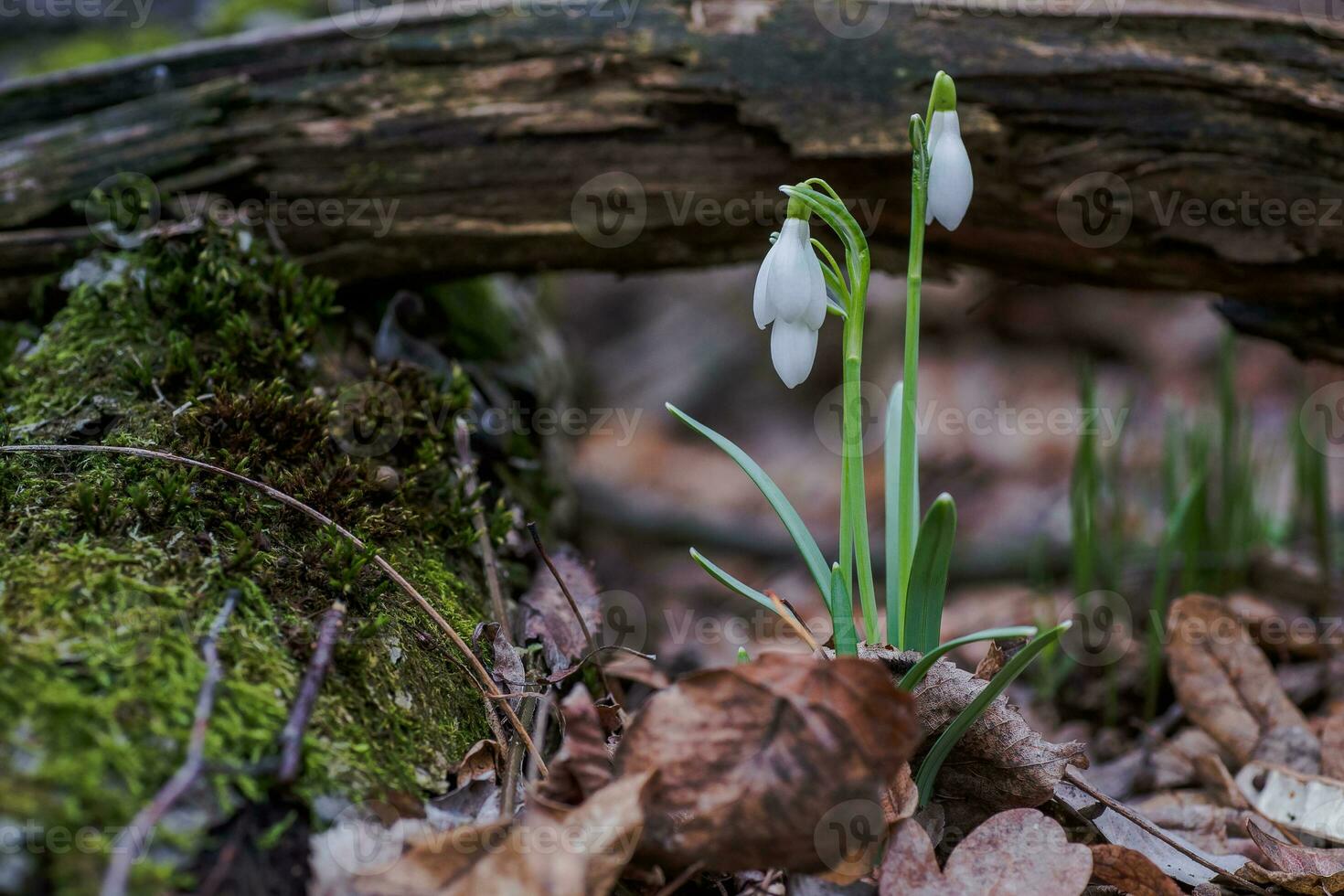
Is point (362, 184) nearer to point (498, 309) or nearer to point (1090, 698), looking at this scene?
point (498, 309)

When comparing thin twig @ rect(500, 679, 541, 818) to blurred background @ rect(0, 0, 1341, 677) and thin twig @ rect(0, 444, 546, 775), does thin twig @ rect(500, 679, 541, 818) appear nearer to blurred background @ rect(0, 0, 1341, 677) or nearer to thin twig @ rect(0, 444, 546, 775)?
thin twig @ rect(0, 444, 546, 775)

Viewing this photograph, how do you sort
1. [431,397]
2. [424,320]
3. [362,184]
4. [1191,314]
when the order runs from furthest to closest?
[1191,314]
[424,320]
[362,184]
[431,397]

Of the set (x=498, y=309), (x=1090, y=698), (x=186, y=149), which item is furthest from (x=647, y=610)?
(x=186, y=149)

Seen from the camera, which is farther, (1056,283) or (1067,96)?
(1056,283)

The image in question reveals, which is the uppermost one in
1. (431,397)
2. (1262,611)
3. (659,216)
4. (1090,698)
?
(659,216)

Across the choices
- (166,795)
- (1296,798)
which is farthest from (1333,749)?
(166,795)

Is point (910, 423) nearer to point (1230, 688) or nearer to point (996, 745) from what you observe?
point (996, 745)

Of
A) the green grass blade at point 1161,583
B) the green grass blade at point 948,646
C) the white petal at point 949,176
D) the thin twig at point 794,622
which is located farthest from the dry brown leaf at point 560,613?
the green grass blade at point 1161,583
